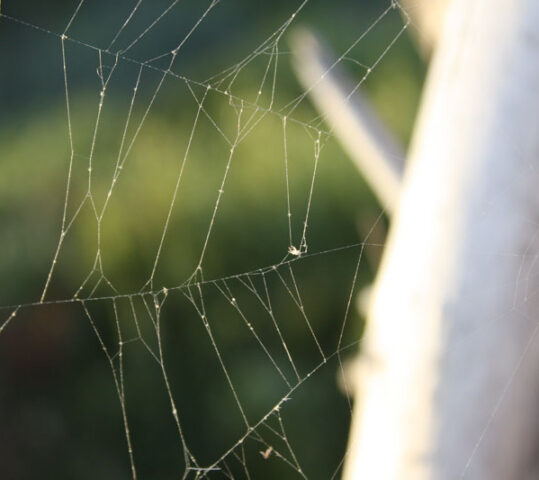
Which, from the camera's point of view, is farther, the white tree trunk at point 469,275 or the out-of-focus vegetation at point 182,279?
the out-of-focus vegetation at point 182,279

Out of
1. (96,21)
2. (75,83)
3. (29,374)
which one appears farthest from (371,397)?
(96,21)

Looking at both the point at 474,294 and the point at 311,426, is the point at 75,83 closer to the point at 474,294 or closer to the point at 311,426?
the point at 311,426

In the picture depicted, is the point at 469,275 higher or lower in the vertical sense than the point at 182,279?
higher

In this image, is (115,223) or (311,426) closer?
(311,426)

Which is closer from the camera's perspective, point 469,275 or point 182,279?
point 469,275

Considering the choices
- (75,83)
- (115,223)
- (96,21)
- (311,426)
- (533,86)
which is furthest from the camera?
(96,21)
